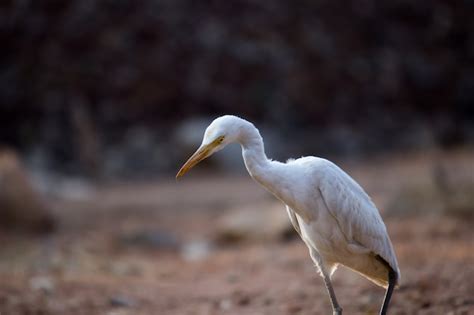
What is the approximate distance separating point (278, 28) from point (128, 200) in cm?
1057

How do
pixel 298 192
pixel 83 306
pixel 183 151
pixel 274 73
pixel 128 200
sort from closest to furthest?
pixel 298 192, pixel 83 306, pixel 128 200, pixel 183 151, pixel 274 73

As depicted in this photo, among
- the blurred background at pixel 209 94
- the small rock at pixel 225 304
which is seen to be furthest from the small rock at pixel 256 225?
the small rock at pixel 225 304

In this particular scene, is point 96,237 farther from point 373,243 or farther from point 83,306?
point 373,243

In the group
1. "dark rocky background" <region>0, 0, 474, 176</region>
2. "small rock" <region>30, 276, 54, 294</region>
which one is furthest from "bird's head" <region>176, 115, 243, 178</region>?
"dark rocky background" <region>0, 0, 474, 176</region>

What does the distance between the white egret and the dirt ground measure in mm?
1003

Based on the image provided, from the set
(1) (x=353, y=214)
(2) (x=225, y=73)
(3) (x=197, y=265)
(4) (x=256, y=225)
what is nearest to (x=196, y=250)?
(4) (x=256, y=225)

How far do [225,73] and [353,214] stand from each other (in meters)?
18.7

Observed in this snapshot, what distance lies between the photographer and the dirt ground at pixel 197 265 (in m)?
6.31

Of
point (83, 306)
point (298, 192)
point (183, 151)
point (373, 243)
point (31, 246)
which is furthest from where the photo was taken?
point (183, 151)

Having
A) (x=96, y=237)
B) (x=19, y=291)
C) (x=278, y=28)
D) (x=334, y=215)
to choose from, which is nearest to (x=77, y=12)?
(x=278, y=28)

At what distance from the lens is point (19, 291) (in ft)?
21.6

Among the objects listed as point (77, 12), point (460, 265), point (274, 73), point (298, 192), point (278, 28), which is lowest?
point (460, 265)

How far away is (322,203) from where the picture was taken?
4.77 metres

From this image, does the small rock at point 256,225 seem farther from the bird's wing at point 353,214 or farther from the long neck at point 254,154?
the long neck at point 254,154
